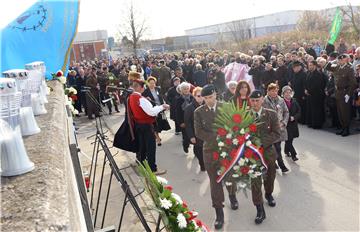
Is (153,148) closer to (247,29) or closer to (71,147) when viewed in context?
(71,147)

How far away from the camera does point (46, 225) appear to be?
3.13 ft

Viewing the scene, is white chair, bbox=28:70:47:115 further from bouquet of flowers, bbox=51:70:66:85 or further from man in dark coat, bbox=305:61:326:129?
man in dark coat, bbox=305:61:326:129

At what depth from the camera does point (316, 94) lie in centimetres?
943

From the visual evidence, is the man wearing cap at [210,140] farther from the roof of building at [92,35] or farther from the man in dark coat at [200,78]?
the roof of building at [92,35]

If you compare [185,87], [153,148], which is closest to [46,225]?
[153,148]

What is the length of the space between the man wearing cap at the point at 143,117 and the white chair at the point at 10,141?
15.8ft

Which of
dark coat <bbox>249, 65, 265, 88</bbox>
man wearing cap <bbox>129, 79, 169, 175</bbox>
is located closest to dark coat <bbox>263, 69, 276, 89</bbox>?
dark coat <bbox>249, 65, 265, 88</bbox>

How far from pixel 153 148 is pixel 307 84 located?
494cm

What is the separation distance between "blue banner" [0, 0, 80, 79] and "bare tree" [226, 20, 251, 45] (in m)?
26.0

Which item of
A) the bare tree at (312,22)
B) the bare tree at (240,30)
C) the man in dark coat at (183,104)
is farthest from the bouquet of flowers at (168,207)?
the bare tree at (312,22)

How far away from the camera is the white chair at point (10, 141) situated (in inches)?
55.2

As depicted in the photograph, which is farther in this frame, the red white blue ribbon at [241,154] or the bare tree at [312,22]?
the bare tree at [312,22]

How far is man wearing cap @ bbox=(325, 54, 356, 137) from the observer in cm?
823

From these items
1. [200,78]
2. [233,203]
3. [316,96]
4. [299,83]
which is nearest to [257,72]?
[200,78]
